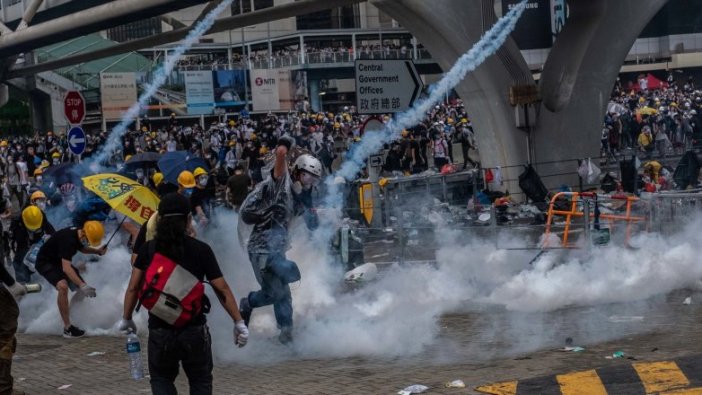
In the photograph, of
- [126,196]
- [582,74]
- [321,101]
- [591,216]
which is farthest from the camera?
[321,101]

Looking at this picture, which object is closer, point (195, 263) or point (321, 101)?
point (195, 263)

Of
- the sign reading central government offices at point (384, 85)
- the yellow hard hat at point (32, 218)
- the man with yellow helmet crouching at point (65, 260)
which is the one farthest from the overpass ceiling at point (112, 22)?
the man with yellow helmet crouching at point (65, 260)

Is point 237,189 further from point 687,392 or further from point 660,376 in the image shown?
point 687,392

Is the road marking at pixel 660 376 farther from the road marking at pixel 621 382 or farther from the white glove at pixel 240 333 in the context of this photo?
the white glove at pixel 240 333

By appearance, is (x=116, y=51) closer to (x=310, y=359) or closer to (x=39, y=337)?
(x=39, y=337)

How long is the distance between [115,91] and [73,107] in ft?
64.0

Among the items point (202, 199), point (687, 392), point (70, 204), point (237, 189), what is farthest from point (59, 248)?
point (687, 392)

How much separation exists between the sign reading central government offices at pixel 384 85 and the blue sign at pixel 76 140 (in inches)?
325

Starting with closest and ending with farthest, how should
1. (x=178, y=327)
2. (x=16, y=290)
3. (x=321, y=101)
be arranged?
1. (x=178, y=327)
2. (x=16, y=290)
3. (x=321, y=101)

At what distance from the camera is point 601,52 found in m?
23.2

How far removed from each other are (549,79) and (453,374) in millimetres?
15370

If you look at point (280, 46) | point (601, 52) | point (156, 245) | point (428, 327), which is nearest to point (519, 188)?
point (601, 52)

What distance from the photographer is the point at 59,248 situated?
464 inches

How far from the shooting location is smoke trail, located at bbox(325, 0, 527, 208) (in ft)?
50.2
